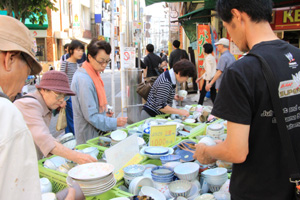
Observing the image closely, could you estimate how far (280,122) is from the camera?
3.79 feet

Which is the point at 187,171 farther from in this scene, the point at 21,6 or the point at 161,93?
the point at 21,6

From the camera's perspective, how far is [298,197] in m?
1.18

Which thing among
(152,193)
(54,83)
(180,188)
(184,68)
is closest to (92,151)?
(54,83)

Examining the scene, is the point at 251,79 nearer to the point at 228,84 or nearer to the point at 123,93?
the point at 228,84

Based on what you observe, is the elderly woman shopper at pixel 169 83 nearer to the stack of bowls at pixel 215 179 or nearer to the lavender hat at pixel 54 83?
the lavender hat at pixel 54 83

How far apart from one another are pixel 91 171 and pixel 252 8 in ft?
4.71

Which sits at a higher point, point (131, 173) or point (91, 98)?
point (91, 98)

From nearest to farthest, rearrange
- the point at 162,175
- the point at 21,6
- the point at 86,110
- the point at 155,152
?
the point at 162,175 → the point at 155,152 → the point at 86,110 → the point at 21,6

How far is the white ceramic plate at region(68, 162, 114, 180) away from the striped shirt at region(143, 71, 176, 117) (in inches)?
74.7

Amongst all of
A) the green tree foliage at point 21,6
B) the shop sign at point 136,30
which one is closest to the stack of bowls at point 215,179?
the green tree foliage at point 21,6

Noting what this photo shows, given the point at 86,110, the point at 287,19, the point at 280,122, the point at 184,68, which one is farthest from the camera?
the point at 287,19

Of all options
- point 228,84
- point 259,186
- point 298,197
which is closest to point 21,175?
point 228,84

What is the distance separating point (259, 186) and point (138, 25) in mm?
6495

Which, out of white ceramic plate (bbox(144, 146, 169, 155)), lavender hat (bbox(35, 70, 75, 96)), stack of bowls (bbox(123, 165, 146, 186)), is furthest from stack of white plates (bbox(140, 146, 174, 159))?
lavender hat (bbox(35, 70, 75, 96))
